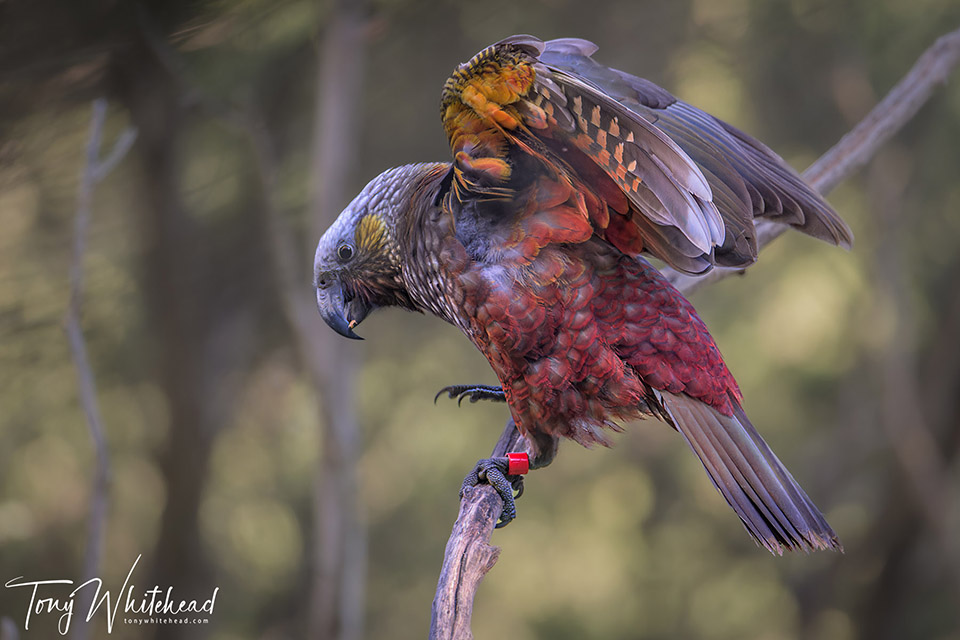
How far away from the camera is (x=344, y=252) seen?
261cm

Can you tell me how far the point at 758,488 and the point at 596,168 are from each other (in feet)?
3.29

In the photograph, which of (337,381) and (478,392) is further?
(337,381)

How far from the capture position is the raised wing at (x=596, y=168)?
1878 millimetres

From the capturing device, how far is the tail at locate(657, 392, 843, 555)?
2141 mm

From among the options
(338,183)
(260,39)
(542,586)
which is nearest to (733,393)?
(338,183)

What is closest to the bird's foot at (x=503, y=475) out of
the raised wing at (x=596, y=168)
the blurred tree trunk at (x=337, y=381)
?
the raised wing at (x=596, y=168)

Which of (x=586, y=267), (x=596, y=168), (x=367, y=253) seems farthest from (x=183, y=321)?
(x=596, y=168)

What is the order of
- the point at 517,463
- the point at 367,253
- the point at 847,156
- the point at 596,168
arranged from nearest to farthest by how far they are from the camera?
the point at 596,168, the point at 517,463, the point at 367,253, the point at 847,156

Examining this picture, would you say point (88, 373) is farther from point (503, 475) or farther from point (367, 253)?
point (503, 475)

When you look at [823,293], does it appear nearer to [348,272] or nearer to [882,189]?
[882,189]
